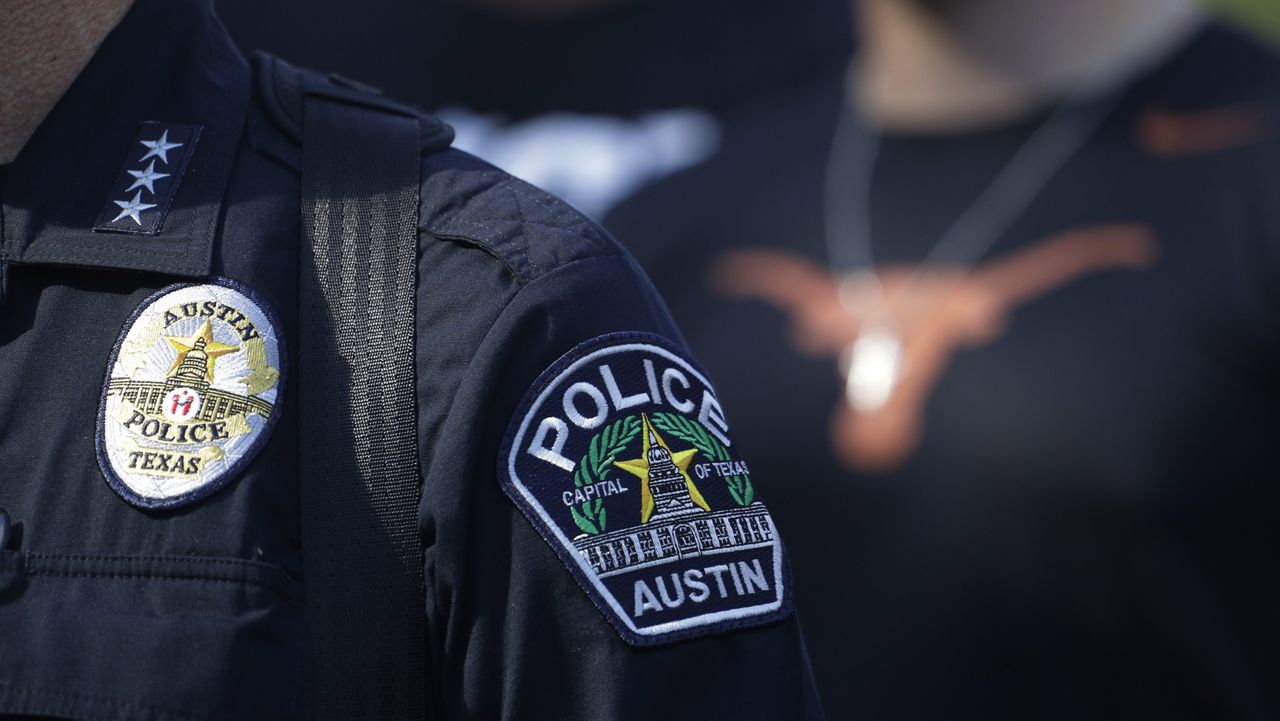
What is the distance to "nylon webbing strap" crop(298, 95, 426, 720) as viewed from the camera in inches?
39.7

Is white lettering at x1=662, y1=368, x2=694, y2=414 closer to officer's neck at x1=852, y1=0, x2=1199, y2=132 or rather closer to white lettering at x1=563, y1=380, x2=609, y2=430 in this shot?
white lettering at x1=563, y1=380, x2=609, y2=430

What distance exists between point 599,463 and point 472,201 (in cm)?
23

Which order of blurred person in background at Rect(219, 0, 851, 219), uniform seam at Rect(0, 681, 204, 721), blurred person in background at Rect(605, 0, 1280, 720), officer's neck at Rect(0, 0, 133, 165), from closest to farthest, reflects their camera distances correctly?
uniform seam at Rect(0, 681, 204, 721) < officer's neck at Rect(0, 0, 133, 165) < blurred person in background at Rect(605, 0, 1280, 720) < blurred person in background at Rect(219, 0, 851, 219)

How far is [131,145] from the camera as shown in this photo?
3.93 feet

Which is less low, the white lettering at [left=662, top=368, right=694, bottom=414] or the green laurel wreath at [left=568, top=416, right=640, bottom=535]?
the white lettering at [left=662, top=368, right=694, bottom=414]

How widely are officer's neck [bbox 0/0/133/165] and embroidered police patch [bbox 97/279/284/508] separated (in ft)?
0.74

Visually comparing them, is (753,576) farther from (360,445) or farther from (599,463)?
(360,445)

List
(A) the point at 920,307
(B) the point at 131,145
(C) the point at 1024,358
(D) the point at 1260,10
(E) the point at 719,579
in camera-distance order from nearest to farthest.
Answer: (E) the point at 719,579, (B) the point at 131,145, (C) the point at 1024,358, (A) the point at 920,307, (D) the point at 1260,10

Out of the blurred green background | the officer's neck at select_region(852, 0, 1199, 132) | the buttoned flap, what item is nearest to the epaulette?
the buttoned flap

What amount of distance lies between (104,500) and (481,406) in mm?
260

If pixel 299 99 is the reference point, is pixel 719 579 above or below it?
below

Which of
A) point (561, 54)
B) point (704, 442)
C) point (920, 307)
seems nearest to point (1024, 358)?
point (920, 307)

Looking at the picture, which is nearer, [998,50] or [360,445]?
[360,445]

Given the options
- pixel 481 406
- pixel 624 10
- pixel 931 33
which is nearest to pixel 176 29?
pixel 481 406
